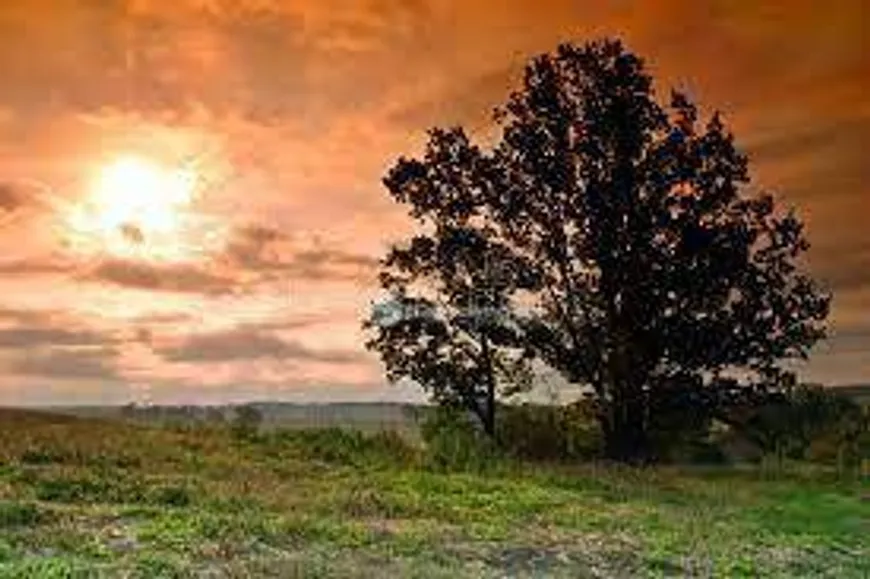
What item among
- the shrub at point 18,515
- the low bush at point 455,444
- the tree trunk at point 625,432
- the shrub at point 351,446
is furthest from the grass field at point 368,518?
the tree trunk at point 625,432

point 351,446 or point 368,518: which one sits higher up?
point 351,446

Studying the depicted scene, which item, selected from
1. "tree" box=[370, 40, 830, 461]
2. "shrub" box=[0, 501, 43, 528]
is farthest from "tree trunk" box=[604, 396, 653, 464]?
"shrub" box=[0, 501, 43, 528]

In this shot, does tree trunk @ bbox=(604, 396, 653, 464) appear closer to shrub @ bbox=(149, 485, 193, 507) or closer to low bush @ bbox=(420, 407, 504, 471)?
low bush @ bbox=(420, 407, 504, 471)

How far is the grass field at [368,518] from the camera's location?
2567 cm

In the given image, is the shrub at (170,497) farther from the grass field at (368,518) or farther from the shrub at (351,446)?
the shrub at (351,446)

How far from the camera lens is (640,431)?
62.5 metres

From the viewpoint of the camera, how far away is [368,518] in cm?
3164

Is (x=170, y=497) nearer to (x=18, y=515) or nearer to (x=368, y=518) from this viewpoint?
(x=368, y=518)

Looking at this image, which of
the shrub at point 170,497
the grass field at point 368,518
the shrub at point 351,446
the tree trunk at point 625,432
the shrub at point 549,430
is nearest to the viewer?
the grass field at point 368,518

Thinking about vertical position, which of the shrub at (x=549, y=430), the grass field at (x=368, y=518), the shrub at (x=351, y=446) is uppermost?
the shrub at (x=549, y=430)

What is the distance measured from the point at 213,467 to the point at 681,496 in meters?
12.2

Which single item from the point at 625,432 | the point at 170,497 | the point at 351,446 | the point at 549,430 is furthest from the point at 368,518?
the point at 549,430

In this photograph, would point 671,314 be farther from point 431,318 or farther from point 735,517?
point 735,517

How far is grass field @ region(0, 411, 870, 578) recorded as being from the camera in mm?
25672
